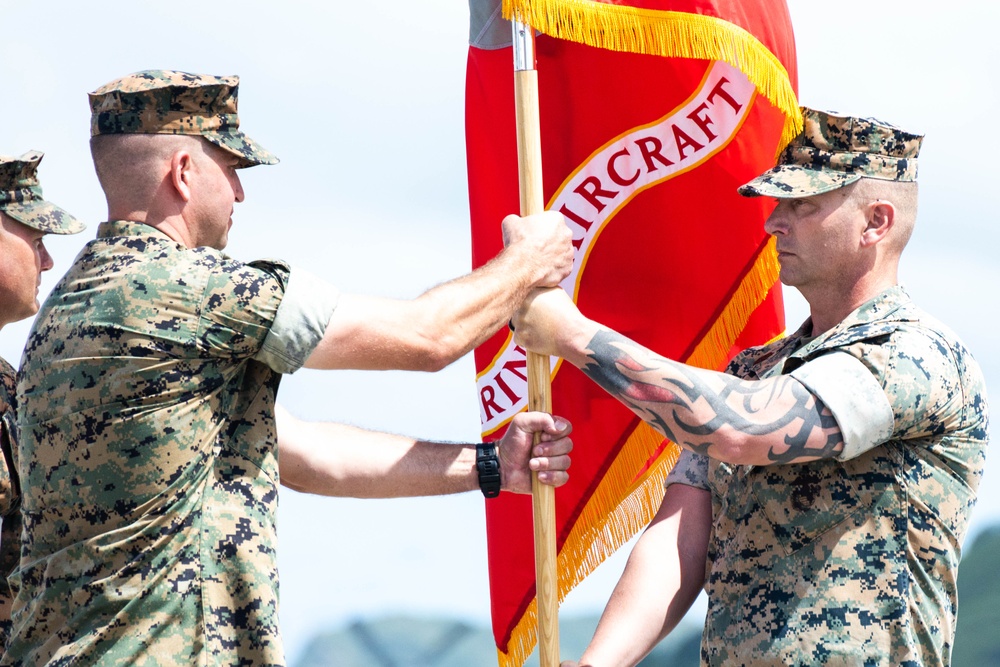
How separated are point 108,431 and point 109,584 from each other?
335mm

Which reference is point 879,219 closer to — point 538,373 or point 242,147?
point 538,373

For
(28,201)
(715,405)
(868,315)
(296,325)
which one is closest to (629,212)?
(868,315)

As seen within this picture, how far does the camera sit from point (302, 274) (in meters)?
2.93

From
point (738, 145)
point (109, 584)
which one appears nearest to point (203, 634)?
point (109, 584)

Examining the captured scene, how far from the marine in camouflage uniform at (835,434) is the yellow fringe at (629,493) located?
90 cm

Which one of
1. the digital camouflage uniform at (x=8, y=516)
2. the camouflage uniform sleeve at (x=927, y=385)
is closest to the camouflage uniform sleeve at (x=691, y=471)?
the camouflage uniform sleeve at (x=927, y=385)

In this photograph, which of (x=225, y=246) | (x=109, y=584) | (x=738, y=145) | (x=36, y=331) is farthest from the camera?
(x=738, y=145)

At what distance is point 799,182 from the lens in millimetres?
3277

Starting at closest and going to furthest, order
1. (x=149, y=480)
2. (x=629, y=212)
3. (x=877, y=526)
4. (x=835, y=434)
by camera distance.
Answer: (x=149, y=480) < (x=835, y=434) < (x=877, y=526) < (x=629, y=212)

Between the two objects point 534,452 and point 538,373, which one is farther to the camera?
point 534,452

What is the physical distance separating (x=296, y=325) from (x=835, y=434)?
128cm

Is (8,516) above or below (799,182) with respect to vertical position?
below

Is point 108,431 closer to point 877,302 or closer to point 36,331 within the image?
point 36,331

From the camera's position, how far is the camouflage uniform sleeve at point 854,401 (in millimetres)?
2930
